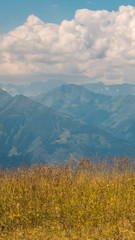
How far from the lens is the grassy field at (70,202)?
8945 millimetres

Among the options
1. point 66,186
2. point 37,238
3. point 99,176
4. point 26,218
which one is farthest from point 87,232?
point 99,176

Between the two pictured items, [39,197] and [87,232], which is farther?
[39,197]

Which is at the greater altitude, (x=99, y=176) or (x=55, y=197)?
(x=99, y=176)

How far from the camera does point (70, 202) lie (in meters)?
10.2

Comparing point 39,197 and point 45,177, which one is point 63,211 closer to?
point 39,197

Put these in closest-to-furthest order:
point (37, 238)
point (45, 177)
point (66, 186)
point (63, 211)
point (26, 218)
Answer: point (37, 238) < point (26, 218) < point (63, 211) < point (66, 186) < point (45, 177)

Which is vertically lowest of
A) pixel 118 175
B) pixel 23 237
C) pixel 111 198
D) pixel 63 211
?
pixel 23 237

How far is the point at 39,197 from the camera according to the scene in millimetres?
10867

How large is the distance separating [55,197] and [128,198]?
2.83 meters

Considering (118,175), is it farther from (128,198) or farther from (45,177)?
(45,177)

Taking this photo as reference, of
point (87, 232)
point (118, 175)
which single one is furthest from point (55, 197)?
point (118, 175)

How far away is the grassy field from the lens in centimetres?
895

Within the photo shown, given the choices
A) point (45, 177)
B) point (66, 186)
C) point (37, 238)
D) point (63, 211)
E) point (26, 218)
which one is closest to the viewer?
point (37, 238)

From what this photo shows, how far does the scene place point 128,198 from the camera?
1073 cm
